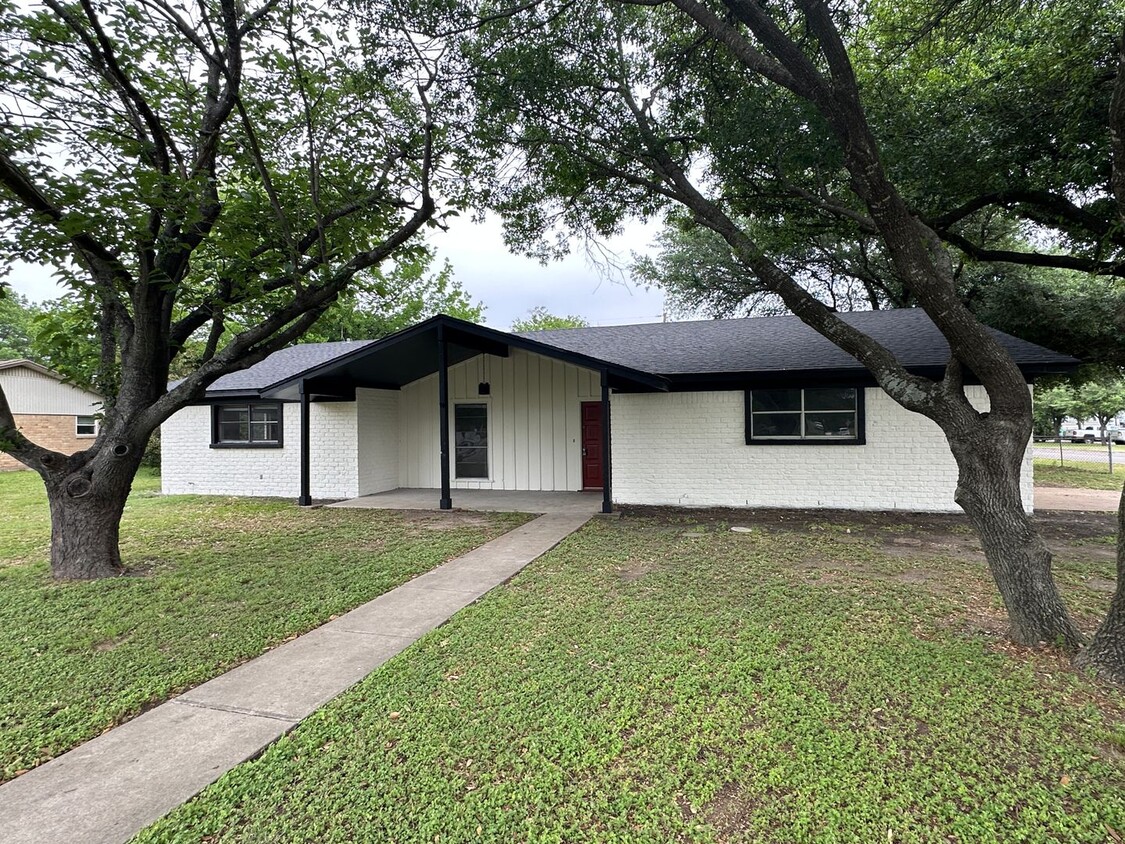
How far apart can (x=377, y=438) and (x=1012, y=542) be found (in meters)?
11.4

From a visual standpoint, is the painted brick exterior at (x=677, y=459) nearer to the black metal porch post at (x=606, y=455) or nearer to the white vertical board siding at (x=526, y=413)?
the black metal porch post at (x=606, y=455)

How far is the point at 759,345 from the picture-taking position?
35.2ft

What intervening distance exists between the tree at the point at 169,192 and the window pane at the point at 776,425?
6.61m

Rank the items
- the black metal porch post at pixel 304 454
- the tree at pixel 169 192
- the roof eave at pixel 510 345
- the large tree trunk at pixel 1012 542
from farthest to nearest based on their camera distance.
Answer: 1. the black metal porch post at pixel 304 454
2. the roof eave at pixel 510 345
3. the tree at pixel 169 192
4. the large tree trunk at pixel 1012 542

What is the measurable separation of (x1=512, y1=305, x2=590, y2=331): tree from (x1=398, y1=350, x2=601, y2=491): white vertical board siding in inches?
1255

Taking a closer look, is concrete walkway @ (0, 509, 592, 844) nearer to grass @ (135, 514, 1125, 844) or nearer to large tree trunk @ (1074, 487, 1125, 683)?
grass @ (135, 514, 1125, 844)

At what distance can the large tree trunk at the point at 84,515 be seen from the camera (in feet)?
18.1

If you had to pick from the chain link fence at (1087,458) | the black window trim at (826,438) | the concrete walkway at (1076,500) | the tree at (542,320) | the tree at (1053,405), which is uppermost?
the tree at (542,320)

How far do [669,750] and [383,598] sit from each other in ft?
10.7

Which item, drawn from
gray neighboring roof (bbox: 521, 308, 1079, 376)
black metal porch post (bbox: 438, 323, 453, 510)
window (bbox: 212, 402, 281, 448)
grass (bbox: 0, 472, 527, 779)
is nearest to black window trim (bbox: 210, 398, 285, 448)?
window (bbox: 212, 402, 281, 448)

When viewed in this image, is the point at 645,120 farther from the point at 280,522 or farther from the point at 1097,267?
the point at 280,522

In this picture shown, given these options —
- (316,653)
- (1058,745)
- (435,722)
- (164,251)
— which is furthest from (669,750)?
(164,251)

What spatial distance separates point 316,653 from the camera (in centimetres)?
378

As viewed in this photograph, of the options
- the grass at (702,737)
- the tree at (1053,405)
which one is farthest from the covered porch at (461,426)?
the tree at (1053,405)
